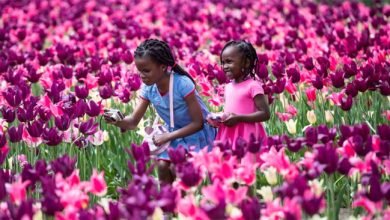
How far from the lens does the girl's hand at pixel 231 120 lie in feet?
12.4

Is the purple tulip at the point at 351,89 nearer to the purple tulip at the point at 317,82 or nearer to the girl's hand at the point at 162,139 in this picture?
the purple tulip at the point at 317,82

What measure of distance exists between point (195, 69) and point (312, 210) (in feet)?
9.80

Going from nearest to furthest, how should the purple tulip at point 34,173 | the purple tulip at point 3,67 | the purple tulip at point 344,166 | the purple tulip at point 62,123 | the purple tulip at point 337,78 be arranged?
1. the purple tulip at point 344,166
2. the purple tulip at point 34,173
3. the purple tulip at point 62,123
4. the purple tulip at point 337,78
5. the purple tulip at point 3,67

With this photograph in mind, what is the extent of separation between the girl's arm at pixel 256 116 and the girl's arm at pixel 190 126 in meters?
0.23

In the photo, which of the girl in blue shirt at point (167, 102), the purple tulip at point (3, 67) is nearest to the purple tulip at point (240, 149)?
the girl in blue shirt at point (167, 102)

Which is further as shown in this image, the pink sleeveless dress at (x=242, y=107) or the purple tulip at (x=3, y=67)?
the purple tulip at (x=3, y=67)

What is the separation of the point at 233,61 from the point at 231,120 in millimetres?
385

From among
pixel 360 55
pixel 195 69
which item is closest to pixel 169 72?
pixel 195 69

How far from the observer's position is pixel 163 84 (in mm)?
4102

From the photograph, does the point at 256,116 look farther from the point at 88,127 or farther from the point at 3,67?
the point at 3,67

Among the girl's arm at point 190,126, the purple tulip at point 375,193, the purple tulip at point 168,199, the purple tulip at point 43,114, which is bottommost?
the purple tulip at point 375,193

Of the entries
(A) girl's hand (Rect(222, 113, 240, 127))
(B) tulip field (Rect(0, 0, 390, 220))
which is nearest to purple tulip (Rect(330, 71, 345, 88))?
(B) tulip field (Rect(0, 0, 390, 220))

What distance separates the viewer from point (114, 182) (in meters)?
4.36

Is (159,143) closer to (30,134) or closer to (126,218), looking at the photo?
(30,134)
